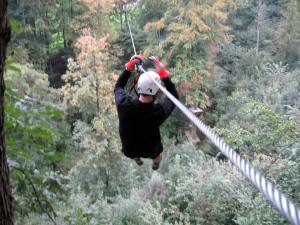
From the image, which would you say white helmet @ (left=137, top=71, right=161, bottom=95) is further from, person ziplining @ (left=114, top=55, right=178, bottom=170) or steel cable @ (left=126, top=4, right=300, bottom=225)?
steel cable @ (left=126, top=4, right=300, bottom=225)

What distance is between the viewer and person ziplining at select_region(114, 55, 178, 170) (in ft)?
9.53

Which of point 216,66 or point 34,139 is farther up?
point 34,139

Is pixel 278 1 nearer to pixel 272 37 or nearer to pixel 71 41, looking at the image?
pixel 272 37

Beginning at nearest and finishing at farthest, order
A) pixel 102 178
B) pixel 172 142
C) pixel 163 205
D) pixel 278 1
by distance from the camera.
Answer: pixel 163 205, pixel 102 178, pixel 172 142, pixel 278 1

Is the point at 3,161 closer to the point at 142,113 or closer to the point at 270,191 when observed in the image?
the point at 270,191

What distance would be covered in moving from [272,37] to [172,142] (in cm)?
1010

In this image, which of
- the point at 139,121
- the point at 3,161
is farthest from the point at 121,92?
the point at 3,161

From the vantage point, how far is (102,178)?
39.2 ft

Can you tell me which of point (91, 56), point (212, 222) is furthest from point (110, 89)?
point (212, 222)

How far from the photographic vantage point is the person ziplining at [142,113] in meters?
2.91

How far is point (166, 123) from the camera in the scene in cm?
1650

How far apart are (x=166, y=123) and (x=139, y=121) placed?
13.5 m

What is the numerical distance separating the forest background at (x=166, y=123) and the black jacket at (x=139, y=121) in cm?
52

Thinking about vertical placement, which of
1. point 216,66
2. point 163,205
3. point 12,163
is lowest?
point 163,205
